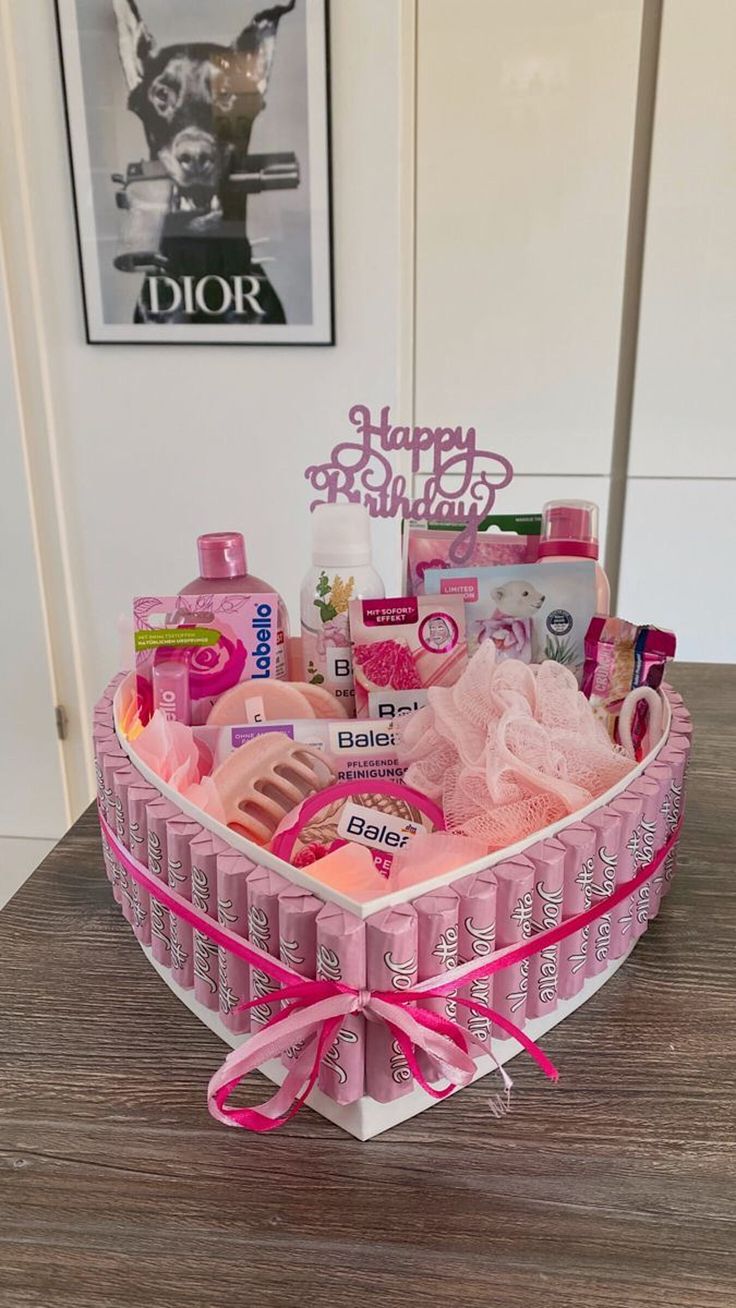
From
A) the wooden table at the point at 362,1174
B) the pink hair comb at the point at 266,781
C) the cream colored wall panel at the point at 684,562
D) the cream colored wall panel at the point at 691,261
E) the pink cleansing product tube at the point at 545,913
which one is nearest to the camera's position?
the wooden table at the point at 362,1174

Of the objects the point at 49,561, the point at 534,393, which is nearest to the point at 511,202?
the point at 534,393

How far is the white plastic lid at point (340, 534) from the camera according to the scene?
2.52ft

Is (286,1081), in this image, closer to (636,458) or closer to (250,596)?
(250,596)

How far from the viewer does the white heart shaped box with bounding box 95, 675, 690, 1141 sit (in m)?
0.45

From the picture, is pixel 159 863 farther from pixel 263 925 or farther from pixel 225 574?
pixel 225 574

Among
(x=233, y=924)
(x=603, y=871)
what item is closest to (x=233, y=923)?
(x=233, y=924)

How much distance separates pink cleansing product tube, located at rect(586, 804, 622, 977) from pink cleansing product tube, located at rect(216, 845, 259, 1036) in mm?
200

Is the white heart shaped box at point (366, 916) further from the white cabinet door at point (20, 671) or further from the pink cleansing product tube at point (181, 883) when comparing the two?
the white cabinet door at point (20, 671)

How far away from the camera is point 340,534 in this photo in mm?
769

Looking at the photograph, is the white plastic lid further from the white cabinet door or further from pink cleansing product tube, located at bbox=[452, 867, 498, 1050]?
the white cabinet door

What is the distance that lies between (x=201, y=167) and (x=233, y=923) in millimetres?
1501

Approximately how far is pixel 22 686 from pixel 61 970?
4.55 ft

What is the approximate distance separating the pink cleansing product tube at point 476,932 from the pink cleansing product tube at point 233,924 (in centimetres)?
11

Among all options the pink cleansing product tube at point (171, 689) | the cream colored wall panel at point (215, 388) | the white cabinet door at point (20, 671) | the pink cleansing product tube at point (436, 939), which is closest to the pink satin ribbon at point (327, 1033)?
the pink cleansing product tube at point (436, 939)
